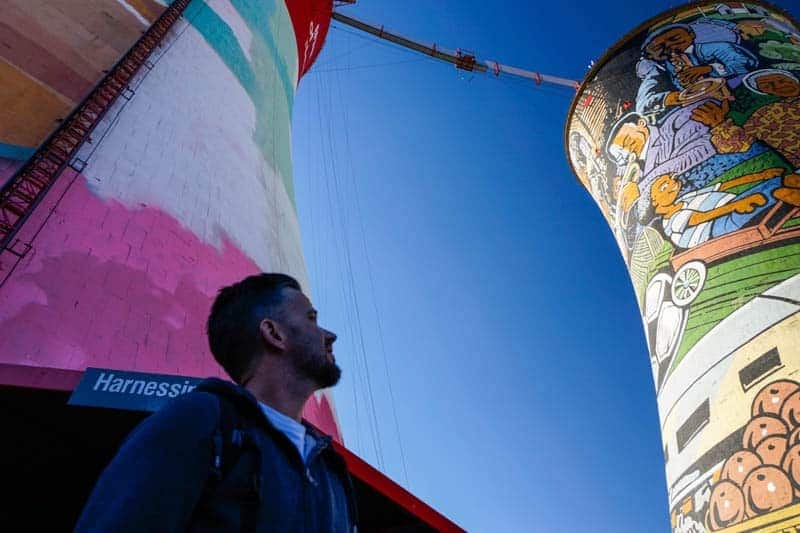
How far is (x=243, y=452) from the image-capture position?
1114mm

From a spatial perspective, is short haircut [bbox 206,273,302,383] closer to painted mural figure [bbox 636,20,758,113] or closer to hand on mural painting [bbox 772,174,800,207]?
hand on mural painting [bbox 772,174,800,207]

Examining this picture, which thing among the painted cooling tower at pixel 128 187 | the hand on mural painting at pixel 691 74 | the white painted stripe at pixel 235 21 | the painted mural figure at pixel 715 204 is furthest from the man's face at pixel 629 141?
the white painted stripe at pixel 235 21

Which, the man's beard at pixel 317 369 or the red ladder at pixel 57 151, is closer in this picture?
the man's beard at pixel 317 369

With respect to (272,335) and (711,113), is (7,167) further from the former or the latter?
(711,113)

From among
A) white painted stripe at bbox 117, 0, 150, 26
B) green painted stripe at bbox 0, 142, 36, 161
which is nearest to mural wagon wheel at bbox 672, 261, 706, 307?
green painted stripe at bbox 0, 142, 36, 161

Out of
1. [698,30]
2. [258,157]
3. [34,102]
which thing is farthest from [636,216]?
[34,102]

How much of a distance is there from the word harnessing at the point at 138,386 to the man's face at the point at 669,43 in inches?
381

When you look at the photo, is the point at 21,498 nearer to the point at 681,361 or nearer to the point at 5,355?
the point at 5,355

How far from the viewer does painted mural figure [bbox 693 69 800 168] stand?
7477 mm

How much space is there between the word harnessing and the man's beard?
4.65 ft

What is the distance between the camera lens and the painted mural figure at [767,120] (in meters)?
7.48

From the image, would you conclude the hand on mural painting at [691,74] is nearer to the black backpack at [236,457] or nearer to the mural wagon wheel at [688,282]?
the mural wagon wheel at [688,282]

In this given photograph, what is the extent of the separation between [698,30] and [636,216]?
3430 millimetres

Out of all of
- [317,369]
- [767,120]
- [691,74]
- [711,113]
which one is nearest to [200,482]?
[317,369]
